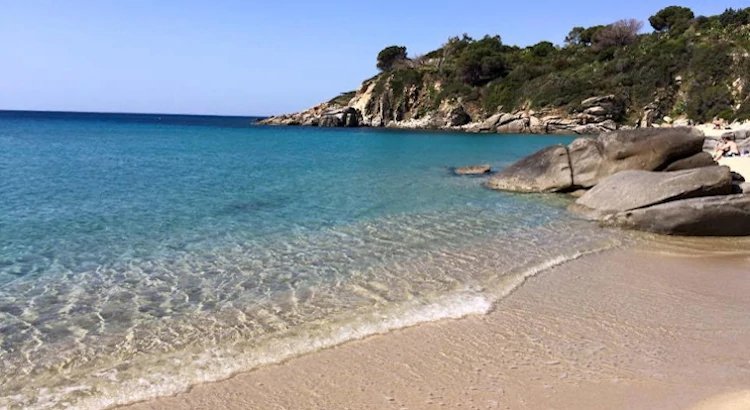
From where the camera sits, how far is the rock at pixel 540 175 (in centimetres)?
1866

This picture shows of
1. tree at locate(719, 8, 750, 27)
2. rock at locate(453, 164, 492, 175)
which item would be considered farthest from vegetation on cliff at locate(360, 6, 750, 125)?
rock at locate(453, 164, 492, 175)

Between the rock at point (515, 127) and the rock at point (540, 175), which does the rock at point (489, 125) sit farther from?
the rock at point (540, 175)

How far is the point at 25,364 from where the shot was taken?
5.68 metres

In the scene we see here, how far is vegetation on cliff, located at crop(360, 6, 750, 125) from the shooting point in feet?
199

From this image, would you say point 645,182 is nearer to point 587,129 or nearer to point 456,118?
point 587,129

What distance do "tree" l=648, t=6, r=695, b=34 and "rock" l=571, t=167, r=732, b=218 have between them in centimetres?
7772

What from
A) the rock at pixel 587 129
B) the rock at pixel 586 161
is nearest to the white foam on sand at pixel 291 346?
the rock at pixel 586 161

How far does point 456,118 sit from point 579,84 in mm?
17405

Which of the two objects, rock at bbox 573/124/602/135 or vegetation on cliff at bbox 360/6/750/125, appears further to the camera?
rock at bbox 573/124/602/135

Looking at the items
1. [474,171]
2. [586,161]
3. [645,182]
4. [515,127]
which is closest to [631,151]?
[586,161]

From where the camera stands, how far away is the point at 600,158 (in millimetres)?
17953

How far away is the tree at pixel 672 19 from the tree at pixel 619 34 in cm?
497

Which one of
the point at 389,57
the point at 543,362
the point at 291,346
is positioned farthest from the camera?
the point at 389,57

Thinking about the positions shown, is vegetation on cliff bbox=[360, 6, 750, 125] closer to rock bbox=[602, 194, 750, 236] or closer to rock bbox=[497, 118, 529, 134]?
rock bbox=[497, 118, 529, 134]
